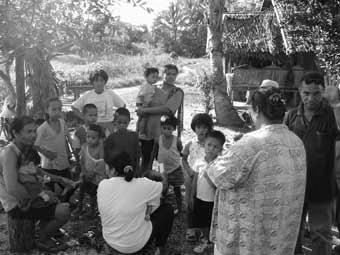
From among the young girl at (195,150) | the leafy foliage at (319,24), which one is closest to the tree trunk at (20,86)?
the young girl at (195,150)

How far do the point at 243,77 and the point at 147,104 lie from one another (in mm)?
7576

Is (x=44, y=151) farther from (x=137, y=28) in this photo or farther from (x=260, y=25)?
(x=260, y=25)

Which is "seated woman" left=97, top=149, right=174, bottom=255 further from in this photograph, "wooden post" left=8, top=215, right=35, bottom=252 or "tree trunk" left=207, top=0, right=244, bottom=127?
"tree trunk" left=207, top=0, right=244, bottom=127

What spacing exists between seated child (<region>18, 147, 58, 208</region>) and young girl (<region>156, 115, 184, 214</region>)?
1.38 m

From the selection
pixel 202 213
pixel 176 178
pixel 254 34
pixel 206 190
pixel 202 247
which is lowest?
pixel 202 247

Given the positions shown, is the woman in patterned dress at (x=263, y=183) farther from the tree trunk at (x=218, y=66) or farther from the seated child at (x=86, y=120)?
the tree trunk at (x=218, y=66)

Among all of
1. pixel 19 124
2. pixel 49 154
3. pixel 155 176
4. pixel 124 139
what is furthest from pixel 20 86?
pixel 155 176

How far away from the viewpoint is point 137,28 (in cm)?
507

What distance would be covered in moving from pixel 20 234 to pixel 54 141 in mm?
1204

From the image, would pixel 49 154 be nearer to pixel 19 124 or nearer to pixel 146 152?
pixel 19 124

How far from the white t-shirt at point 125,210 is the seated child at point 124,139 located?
107 centimetres

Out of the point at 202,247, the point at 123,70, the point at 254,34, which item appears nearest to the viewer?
the point at 202,247

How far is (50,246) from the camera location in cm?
376

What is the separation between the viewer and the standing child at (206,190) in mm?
3639
